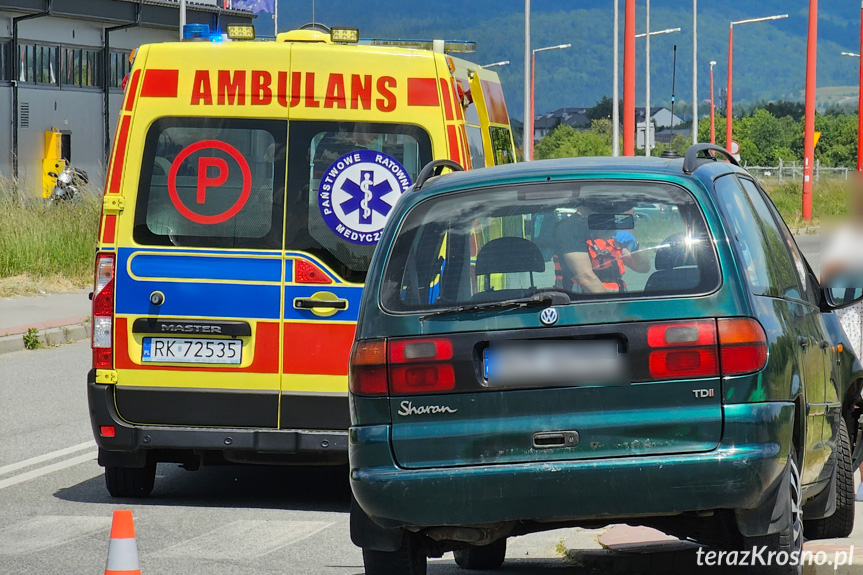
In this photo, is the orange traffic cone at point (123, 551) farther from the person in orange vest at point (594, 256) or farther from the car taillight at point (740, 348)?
the car taillight at point (740, 348)

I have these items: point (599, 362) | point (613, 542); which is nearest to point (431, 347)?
point (599, 362)

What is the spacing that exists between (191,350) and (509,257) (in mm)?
3162

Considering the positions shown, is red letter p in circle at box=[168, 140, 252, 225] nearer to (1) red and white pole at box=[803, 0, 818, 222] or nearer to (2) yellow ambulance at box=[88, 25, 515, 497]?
(2) yellow ambulance at box=[88, 25, 515, 497]

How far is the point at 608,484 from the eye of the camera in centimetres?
451

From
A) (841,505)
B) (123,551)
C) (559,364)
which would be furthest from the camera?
(841,505)

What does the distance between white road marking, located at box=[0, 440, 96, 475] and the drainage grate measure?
131 ft

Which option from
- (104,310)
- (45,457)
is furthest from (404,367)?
(45,457)

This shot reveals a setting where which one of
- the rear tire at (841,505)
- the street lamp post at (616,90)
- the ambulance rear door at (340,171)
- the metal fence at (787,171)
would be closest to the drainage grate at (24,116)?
the street lamp post at (616,90)

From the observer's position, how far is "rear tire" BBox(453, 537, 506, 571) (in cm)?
617

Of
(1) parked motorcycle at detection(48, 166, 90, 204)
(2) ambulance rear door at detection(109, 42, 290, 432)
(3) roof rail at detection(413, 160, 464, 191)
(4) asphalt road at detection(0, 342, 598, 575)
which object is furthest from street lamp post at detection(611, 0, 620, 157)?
(3) roof rail at detection(413, 160, 464, 191)

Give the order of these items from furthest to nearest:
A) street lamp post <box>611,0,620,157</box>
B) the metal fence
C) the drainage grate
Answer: the metal fence
the drainage grate
street lamp post <box>611,0,620,157</box>

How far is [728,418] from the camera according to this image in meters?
4.49

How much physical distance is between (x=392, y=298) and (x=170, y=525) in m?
2.88

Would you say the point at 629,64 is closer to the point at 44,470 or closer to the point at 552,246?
the point at 44,470
